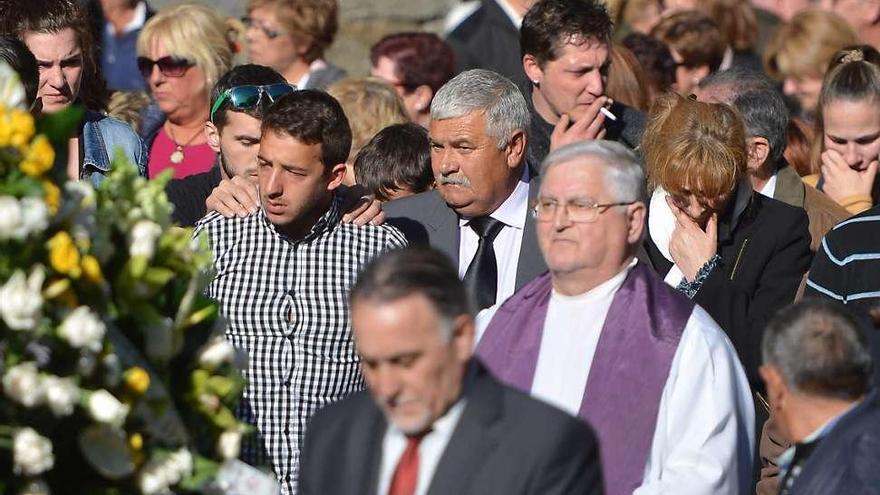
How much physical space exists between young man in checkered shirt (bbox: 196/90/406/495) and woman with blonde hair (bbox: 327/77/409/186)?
1.84 metres

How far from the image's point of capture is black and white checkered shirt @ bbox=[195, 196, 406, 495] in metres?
5.66

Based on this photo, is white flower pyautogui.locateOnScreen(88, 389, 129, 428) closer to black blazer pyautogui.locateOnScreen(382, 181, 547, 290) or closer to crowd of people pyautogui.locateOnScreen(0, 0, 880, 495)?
crowd of people pyautogui.locateOnScreen(0, 0, 880, 495)

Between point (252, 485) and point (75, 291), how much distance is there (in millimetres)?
631

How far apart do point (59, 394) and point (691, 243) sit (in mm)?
3220

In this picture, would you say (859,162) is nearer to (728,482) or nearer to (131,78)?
(728,482)

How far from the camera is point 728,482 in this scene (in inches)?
201

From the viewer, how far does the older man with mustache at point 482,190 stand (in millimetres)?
6371

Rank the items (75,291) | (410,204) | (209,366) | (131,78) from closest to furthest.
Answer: (75,291) < (209,366) < (410,204) < (131,78)

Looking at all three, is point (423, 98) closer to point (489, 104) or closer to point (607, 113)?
point (607, 113)

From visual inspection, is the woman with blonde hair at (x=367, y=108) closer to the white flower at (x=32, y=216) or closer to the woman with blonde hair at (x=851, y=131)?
the woman with blonde hair at (x=851, y=131)

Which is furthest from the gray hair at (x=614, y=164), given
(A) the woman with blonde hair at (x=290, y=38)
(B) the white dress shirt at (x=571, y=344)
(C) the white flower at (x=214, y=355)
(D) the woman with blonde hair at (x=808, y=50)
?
(D) the woman with blonde hair at (x=808, y=50)

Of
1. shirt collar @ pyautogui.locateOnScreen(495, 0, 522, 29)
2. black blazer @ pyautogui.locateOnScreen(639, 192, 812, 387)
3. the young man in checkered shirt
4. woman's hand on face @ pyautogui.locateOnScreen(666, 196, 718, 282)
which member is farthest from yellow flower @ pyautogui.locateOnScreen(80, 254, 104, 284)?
shirt collar @ pyautogui.locateOnScreen(495, 0, 522, 29)

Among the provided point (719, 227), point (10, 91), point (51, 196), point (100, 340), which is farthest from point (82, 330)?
point (719, 227)

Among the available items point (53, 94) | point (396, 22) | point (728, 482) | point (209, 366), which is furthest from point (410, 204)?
point (396, 22)
